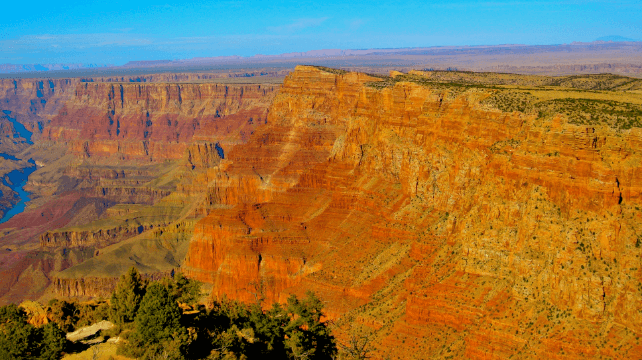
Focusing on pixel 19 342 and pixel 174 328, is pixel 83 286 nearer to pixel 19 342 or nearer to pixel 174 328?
pixel 19 342

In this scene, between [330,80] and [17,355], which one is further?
[330,80]

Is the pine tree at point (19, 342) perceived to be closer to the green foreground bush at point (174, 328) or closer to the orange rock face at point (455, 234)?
the green foreground bush at point (174, 328)

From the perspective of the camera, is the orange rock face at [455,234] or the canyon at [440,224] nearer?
the orange rock face at [455,234]

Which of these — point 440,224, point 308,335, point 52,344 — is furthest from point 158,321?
point 440,224

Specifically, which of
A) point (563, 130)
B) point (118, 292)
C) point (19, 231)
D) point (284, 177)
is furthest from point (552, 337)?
point (19, 231)

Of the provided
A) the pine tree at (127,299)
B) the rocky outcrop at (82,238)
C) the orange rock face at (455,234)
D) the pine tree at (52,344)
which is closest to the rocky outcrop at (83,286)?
the orange rock face at (455,234)

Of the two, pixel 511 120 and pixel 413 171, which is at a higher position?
pixel 511 120

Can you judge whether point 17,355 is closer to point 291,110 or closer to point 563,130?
point 563,130
